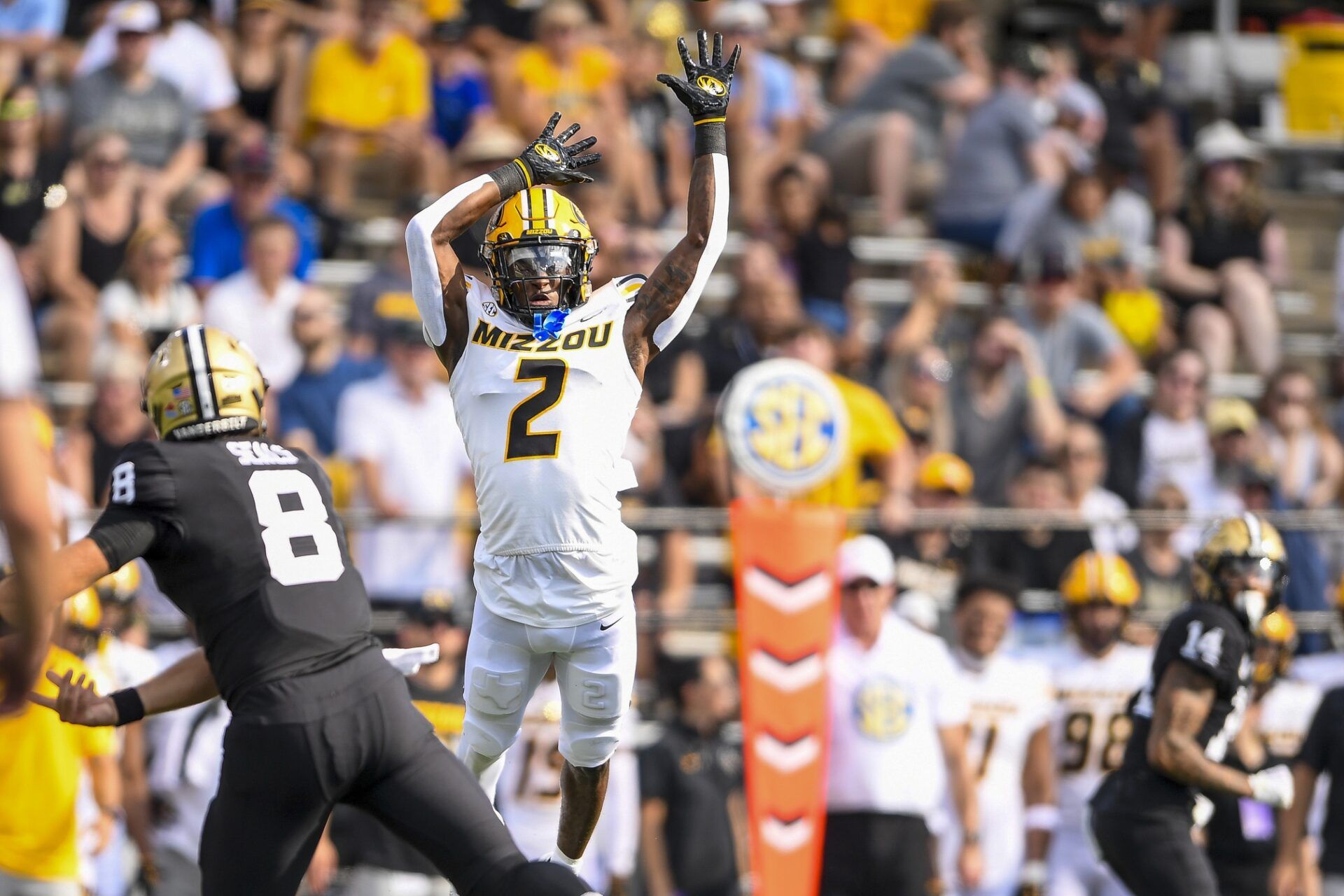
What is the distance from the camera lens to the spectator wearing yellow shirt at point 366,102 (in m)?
13.3

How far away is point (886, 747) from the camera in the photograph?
34.3 feet

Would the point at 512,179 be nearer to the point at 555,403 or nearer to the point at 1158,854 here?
the point at 555,403

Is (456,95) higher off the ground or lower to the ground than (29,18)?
lower

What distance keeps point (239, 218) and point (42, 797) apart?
4.22 metres

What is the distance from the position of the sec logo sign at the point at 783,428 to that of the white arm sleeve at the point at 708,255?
2880 millimetres

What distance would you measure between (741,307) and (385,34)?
10.5ft

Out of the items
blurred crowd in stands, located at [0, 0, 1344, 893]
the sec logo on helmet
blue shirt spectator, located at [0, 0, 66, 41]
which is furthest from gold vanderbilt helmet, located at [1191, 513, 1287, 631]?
blue shirt spectator, located at [0, 0, 66, 41]

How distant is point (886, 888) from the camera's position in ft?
33.7

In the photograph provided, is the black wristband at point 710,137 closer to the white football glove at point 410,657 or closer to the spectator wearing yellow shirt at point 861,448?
the white football glove at point 410,657

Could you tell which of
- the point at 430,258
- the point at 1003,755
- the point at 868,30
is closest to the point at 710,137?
the point at 430,258

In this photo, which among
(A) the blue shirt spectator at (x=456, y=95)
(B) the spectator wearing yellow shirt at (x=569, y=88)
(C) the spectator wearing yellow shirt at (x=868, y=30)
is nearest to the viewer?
(B) the spectator wearing yellow shirt at (x=569, y=88)

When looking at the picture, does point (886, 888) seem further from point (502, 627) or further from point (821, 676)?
point (502, 627)

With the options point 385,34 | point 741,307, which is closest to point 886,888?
point 741,307

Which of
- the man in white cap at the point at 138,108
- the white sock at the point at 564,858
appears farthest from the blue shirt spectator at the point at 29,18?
the white sock at the point at 564,858
